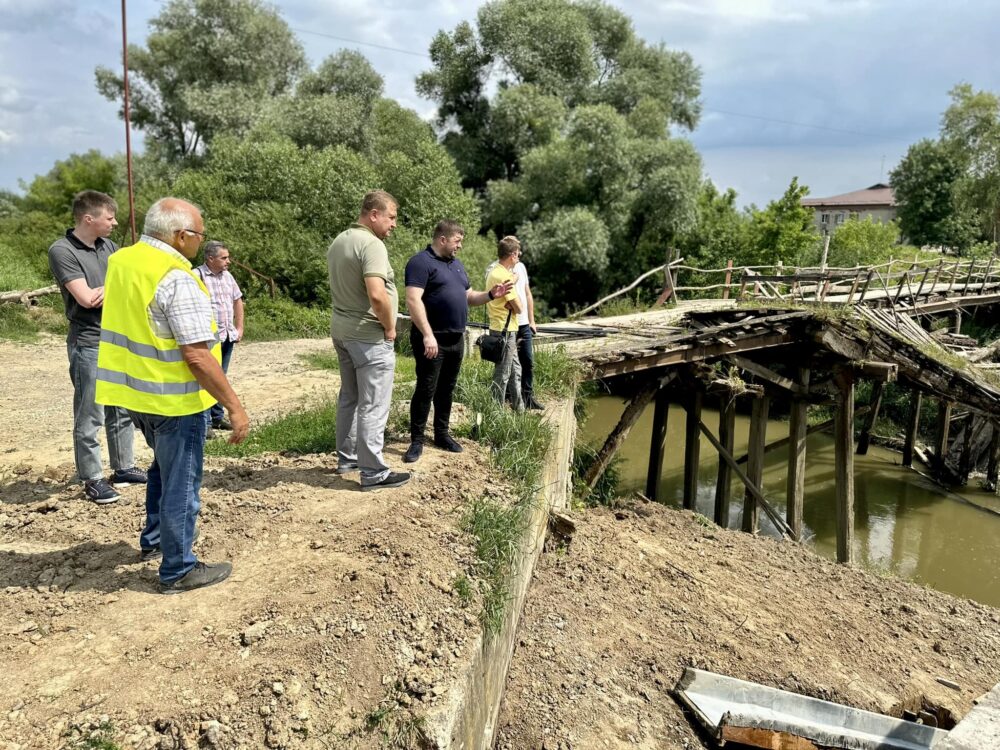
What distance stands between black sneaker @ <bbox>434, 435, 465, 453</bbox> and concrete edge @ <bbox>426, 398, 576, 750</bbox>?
677 mm

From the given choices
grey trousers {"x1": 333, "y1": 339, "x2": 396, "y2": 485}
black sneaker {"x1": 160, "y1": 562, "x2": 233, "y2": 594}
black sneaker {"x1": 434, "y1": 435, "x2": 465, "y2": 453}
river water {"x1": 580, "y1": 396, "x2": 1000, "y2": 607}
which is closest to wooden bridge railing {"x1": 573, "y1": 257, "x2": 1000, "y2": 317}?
river water {"x1": 580, "y1": 396, "x2": 1000, "y2": 607}

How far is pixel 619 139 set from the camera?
20.7 metres

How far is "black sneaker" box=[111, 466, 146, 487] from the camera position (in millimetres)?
4344

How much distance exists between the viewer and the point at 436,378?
4555 millimetres

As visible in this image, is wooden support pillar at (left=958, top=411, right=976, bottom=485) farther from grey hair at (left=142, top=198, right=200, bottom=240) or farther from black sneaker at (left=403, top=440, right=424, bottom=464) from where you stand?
grey hair at (left=142, top=198, right=200, bottom=240)

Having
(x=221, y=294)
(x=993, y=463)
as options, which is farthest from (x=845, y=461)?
(x=221, y=294)

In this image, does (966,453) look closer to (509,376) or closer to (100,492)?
(509,376)

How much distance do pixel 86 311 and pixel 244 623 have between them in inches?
98.0

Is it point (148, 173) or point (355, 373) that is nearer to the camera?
point (355, 373)

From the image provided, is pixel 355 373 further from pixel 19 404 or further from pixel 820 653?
pixel 19 404

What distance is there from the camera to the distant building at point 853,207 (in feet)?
184

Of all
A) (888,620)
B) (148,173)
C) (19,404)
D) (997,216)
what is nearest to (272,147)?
(148,173)

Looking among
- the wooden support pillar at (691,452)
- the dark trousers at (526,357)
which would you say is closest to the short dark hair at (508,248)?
the dark trousers at (526,357)

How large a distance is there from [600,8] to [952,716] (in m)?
26.5
